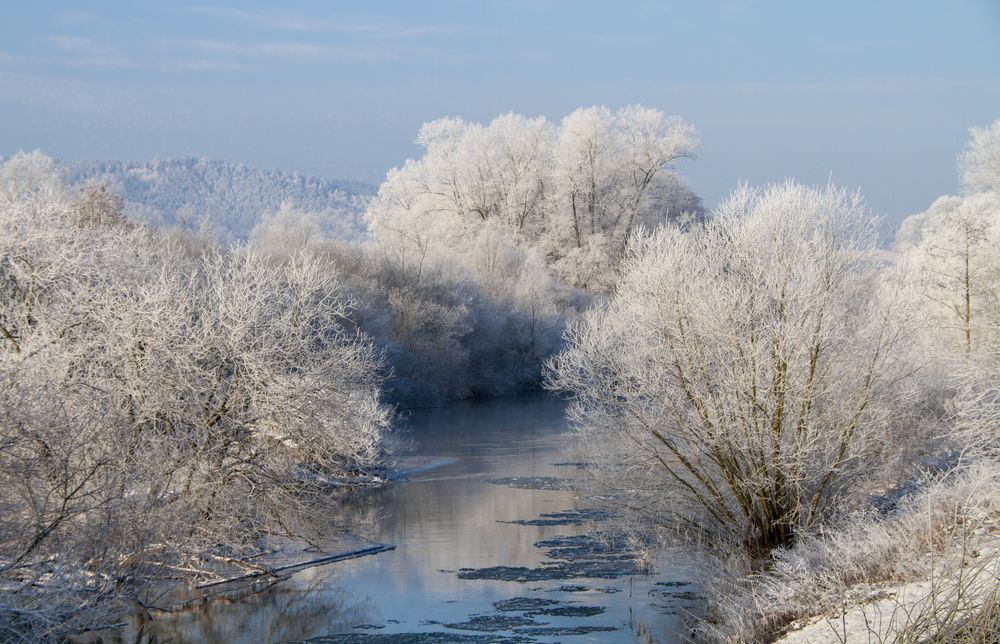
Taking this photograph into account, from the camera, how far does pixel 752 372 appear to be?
13.6 metres

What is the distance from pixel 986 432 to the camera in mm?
14219

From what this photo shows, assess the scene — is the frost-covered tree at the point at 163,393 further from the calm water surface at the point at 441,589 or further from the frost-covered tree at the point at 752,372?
the frost-covered tree at the point at 752,372

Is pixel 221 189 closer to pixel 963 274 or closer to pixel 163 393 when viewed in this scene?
pixel 963 274

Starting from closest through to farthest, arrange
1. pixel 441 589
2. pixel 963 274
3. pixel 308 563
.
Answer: pixel 441 589 < pixel 308 563 < pixel 963 274

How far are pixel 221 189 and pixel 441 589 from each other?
9371cm

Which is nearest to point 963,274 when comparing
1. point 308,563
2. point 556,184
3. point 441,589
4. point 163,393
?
point 441,589

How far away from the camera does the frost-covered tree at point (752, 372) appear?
536 inches

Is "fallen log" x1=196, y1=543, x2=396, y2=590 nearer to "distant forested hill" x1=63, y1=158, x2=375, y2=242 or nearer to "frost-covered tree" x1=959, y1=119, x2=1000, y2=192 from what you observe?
"frost-covered tree" x1=959, y1=119, x2=1000, y2=192

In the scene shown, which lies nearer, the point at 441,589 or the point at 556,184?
the point at 441,589

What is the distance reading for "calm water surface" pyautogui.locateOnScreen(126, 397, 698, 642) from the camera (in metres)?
13.4

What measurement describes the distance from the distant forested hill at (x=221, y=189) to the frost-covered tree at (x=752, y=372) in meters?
60.8

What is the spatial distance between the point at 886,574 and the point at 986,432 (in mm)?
3437

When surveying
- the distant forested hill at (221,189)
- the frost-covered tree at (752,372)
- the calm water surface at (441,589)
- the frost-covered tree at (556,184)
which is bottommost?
the calm water surface at (441,589)

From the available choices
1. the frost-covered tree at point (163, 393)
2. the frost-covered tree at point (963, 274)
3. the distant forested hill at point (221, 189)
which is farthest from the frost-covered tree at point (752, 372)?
the distant forested hill at point (221, 189)
